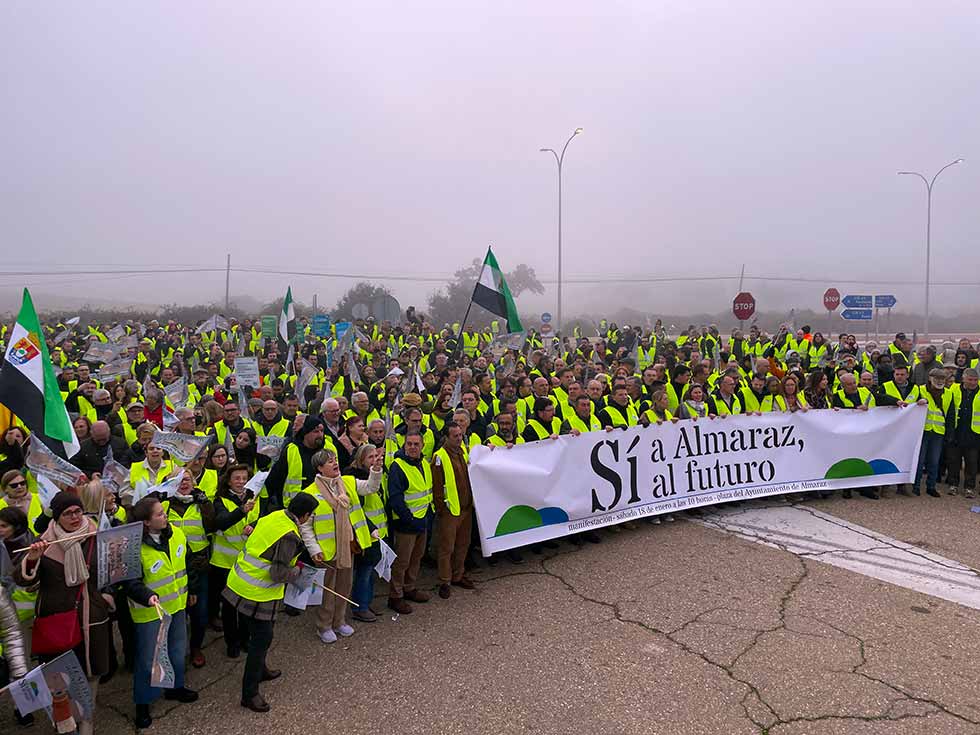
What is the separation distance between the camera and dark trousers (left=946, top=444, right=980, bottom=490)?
8.96 meters

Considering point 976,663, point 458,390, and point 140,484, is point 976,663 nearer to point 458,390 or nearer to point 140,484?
point 458,390

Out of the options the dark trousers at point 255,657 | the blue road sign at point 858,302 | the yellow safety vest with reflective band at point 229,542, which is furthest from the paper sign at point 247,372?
the blue road sign at point 858,302

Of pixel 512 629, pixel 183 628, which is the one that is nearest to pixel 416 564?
pixel 512 629

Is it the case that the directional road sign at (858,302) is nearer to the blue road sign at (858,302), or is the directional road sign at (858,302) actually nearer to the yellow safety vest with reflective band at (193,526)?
the blue road sign at (858,302)

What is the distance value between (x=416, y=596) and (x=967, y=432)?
7.98 metres

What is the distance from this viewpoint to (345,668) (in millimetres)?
4914

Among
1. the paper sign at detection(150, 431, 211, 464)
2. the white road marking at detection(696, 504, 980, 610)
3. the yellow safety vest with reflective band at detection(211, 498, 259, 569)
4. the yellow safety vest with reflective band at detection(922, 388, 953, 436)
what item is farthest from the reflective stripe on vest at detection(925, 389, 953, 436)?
the paper sign at detection(150, 431, 211, 464)

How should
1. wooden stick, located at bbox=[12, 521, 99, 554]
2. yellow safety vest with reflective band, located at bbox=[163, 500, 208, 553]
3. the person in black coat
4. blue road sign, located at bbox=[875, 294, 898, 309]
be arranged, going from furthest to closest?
blue road sign, located at bbox=[875, 294, 898, 309]
the person in black coat
yellow safety vest with reflective band, located at bbox=[163, 500, 208, 553]
wooden stick, located at bbox=[12, 521, 99, 554]

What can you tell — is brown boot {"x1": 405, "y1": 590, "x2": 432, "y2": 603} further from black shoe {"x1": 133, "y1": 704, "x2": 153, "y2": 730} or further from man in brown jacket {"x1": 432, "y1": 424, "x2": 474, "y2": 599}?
black shoe {"x1": 133, "y1": 704, "x2": 153, "y2": 730}

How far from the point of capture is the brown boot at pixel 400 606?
5848 millimetres

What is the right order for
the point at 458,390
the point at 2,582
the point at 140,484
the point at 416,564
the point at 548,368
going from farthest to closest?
the point at 548,368
the point at 458,390
the point at 416,564
the point at 140,484
the point at 2,582

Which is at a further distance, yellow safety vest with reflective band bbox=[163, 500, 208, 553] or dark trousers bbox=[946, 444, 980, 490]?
dark trousers bbox=[946, 444, 980, 490]

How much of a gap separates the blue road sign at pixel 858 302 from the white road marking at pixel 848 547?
853 inches

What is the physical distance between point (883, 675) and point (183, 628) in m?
4.98
